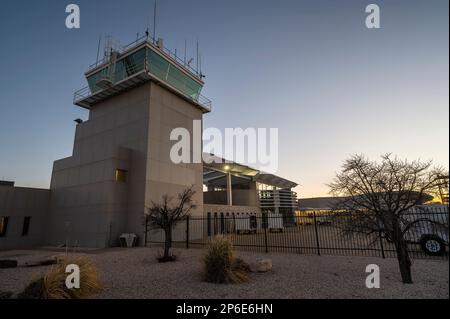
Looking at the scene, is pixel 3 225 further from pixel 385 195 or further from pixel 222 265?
pixel 385 195

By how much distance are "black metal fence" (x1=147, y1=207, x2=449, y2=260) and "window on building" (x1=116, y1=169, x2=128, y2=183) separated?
17.7ft

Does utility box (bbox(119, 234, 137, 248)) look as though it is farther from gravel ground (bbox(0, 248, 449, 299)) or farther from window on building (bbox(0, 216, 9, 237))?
window on building (bbox(0, 216, 9, 237))

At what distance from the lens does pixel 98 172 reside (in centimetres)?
2111

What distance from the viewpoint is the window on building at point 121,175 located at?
2133cm

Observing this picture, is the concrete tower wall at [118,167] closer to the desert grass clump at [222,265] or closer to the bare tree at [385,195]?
the desert grass clump at [222,265]

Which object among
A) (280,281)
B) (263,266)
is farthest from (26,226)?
(280,281)

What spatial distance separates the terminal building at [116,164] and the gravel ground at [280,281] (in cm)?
1039

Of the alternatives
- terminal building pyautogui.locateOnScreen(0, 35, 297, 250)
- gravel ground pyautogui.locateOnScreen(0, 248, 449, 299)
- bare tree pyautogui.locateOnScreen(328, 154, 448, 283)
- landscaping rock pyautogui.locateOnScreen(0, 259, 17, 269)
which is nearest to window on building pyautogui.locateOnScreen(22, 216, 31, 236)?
terminal building pyautogui.locateOnScreen(0, 35, 297, 250)

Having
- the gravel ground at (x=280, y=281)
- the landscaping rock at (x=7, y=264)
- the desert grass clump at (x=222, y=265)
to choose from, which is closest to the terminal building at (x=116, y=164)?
the landscaping rock at (x=7, y=264)

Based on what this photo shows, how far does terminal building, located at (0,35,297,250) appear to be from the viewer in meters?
20.7

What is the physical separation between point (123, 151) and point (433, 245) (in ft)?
74.6

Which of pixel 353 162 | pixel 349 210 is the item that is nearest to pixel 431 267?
pixel 349 210
